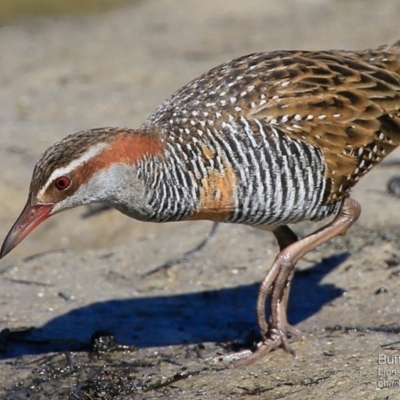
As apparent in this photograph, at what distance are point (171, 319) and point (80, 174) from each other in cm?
185

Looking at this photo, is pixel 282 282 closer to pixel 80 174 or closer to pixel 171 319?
pixel 171 319

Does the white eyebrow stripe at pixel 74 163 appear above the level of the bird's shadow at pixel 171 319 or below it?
above

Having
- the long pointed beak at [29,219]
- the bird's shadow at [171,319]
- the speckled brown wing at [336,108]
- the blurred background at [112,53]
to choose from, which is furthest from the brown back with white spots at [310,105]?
the blurred background at [112,53]

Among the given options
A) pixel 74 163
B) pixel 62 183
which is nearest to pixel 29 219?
pixel 62 183

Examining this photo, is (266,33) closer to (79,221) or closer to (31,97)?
(31,97)

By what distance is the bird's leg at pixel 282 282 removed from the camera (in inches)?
255

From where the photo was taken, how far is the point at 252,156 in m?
6.09

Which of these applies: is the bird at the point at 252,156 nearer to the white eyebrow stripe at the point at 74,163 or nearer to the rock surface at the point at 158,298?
the white eyebrow stripe at the point at 74,163

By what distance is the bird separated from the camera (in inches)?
230

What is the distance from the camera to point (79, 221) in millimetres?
9266

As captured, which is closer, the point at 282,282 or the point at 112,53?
the point at 282,282

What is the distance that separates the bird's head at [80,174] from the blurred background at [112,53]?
103 inches

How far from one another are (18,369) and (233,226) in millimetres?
2579

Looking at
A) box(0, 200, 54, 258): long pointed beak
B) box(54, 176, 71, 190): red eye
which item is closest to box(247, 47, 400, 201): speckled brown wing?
box(54, 176, 71, 190): red eye
